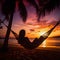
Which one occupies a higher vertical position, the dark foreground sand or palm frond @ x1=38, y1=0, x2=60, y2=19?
→ palm frond @ x1=38, y1=0, x2=60, y2=19

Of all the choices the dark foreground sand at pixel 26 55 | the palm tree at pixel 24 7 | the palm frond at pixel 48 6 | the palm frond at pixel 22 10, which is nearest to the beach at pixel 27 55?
the dark foreground sand at pixel 26 55

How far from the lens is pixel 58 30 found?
1457 centimetres

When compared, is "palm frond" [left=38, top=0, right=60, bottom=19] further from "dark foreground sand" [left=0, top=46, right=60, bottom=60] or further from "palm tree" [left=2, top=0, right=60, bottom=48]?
"dark foreground sand" [left=0, top=46, right=60, bottom=60]

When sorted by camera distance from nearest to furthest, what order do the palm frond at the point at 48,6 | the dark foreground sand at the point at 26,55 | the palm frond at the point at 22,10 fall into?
the dark foreground sand at the point at 26,55 → the palm frond at the point at 48,6 → the palm frond at the point at 22,10

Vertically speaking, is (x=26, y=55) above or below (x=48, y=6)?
below

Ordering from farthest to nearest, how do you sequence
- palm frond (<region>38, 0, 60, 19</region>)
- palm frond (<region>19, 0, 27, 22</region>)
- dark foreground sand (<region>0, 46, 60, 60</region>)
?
palm frond (<region>19, 0, 27, 22</region>) < palm frond (<region>38, 0, 60, 19</region>) < dark foreground sand (<region>0, 46, 60, 60</region>)

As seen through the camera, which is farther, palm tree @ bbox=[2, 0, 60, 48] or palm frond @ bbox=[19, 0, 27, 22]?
palm frond @ bbox=[19, 0, 27, 22]

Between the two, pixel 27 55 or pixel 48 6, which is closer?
pixel 27 55

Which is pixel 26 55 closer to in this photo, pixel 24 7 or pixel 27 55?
pixel 27 55

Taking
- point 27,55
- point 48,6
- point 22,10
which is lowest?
point 27,55

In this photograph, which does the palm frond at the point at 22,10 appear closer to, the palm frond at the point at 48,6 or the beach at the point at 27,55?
the palm frond at the point at 48,6

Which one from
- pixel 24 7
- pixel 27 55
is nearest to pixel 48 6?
pixel 24 7

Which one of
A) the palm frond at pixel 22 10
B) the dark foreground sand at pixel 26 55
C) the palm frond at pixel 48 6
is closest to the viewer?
Result: the dark foreground sand at pixel 26 55

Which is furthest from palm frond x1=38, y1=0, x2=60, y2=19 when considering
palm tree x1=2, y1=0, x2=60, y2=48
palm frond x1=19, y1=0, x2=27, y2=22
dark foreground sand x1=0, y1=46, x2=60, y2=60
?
dark foreground sand x1=0, y1=46, x2=60, y2=60
